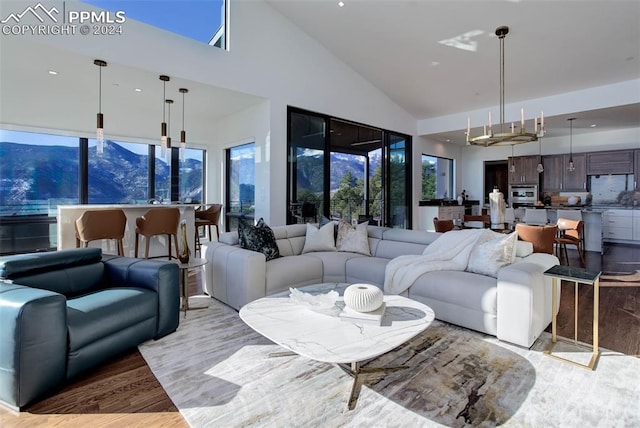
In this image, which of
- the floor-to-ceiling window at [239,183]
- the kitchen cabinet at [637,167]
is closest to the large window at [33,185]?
the floor-to-ceiling window at [239,183]

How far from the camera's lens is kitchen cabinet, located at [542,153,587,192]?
27.4 ft

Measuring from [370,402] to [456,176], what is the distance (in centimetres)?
947

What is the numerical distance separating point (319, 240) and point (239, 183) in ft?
10.1

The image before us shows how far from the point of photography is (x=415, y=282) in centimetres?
317

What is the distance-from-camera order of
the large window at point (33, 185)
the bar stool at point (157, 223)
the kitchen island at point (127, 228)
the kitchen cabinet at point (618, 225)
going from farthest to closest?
the kitchen cabinet at point (618, 225) → the large window at point (33, 185) → the bar stool at point (157, 223) → the kitchen island at point (127, 228)

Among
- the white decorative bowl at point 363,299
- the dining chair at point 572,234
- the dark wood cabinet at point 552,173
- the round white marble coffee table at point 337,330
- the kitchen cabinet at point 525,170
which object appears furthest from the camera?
the kitchen cabinet at point 525,170

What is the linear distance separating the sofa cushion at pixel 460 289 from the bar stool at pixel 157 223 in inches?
134

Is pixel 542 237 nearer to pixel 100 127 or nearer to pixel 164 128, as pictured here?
pixel 164 128

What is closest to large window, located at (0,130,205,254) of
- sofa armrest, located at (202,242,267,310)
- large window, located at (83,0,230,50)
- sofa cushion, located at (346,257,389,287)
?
large window, located at (83,0,230,50)

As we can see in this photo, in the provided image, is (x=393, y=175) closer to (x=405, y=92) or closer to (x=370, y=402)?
(x=405, y=92)

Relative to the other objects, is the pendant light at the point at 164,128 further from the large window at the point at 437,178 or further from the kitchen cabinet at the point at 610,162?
the kitchen cabinet at the point at 610,162

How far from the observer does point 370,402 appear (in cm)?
187

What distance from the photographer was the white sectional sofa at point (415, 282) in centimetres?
254

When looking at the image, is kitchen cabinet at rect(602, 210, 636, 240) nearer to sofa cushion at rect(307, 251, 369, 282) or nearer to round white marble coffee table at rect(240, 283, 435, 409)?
sofa cushion at rect(307, 251, 369, 282)
